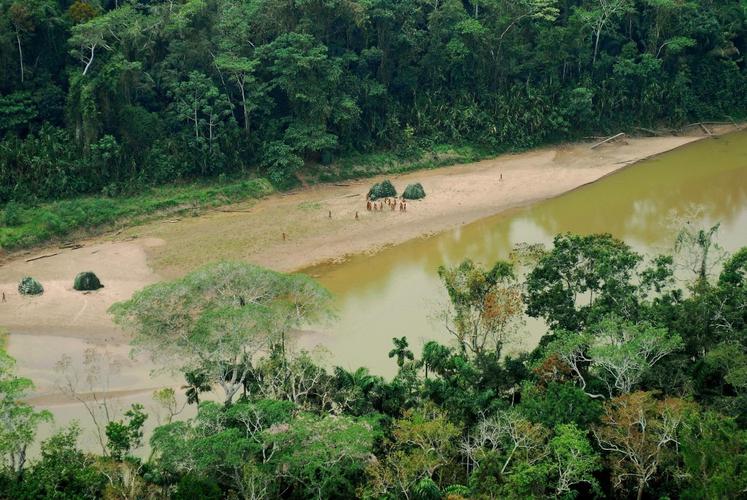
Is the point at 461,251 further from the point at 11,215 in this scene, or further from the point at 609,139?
A: the point at 11,215

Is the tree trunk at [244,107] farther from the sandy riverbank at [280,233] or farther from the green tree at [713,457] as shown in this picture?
the green tree at [713,457]

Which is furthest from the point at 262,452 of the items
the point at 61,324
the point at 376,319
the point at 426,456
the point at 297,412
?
the point at 61,324

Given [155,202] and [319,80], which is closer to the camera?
[155,202]

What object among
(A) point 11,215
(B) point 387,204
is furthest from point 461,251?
(A) point 11,215

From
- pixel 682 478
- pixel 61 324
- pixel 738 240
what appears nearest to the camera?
pixel 682 478

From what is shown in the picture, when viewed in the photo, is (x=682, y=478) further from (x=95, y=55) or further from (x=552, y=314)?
(x=95, y=55)
